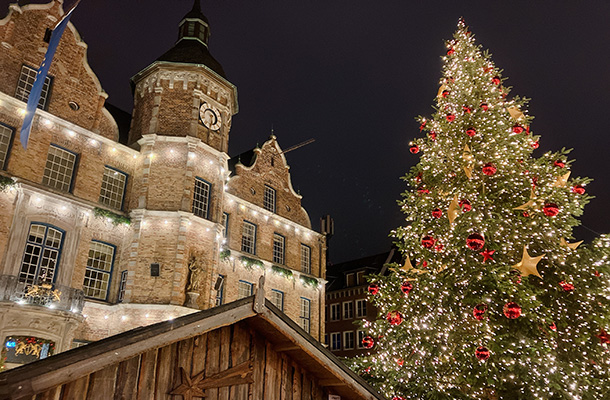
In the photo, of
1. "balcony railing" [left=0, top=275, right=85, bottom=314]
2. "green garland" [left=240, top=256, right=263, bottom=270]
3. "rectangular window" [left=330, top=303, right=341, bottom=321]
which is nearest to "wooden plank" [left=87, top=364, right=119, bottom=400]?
"balcony railing" [left=0, top=275, right=85, bottom=314]

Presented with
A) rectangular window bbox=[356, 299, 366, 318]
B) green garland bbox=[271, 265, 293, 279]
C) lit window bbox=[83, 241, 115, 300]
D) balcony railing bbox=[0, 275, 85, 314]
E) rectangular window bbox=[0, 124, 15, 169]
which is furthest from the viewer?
rectangular window bbox=[356, 299, 366, 318]

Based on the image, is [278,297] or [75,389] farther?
[278,297]

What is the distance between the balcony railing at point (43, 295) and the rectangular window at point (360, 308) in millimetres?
25535

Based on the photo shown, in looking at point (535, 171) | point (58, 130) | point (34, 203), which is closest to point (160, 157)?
point (58, 130)

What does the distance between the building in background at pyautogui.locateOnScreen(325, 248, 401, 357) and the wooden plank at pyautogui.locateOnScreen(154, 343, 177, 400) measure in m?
30.8

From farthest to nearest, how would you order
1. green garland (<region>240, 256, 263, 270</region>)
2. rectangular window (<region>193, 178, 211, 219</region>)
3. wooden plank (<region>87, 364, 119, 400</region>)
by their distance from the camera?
green garland (<region>240, 256, 263, 270</region>) < rectangular window (<region>193, 178, 211, 219</region>) < wooden plank (<region>87, 364, 119, 400</region>)

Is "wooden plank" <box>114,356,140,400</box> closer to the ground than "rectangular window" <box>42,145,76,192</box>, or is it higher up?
closer to the ground

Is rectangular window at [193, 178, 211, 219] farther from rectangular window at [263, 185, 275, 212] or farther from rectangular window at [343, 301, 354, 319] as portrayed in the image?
rectangular window at [343, 301, 354, 319]

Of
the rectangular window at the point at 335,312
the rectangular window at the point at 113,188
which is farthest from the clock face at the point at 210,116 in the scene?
the rectangular window at the point at 335,312

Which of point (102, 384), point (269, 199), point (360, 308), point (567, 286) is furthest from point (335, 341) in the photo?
point (102, 384)

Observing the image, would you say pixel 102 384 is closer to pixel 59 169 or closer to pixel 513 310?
pixel 513 310

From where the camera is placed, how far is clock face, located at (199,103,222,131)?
17.9 meters

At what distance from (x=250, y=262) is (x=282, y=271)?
2.12 metres

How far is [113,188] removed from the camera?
16.1m
